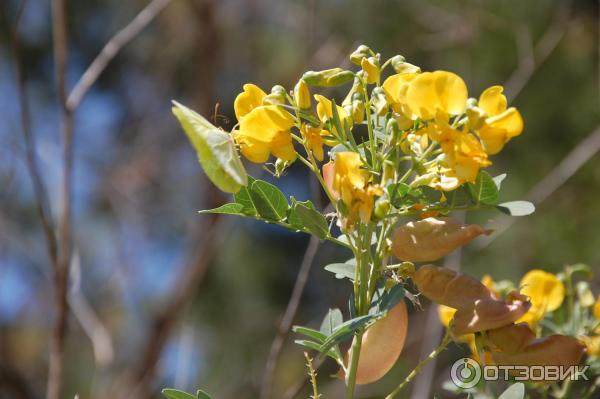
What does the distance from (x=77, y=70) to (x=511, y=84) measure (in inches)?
75.3

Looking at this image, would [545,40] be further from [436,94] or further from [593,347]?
[436,94]

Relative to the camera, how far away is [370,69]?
1.60ft

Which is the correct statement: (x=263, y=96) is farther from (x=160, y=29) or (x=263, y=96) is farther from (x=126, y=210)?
(x=160, y=29)

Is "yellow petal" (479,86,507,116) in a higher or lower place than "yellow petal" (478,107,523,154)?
higher

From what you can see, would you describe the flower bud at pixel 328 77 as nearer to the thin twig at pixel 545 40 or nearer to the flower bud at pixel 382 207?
the flower bud at pixel 382 207

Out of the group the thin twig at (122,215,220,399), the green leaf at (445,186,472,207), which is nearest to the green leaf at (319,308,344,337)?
the green leaf at (445,186,472,207)

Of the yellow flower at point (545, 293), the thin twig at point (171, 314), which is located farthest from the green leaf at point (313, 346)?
the thin twig at point (171, 314)

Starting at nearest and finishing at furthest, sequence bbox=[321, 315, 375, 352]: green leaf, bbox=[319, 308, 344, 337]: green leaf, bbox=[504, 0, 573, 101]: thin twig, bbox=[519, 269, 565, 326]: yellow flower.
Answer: bbox=[321, 315, 375, 352]: green leaf → bbox=[319, 308, 344, 337]: green leaf → bbox=[519, 269, 565, 326]: yellow flower → bbox=[504, 0, 573, 101]: thin twig

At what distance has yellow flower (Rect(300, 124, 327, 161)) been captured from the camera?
0.50m

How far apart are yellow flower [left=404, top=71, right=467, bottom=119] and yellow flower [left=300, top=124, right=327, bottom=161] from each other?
3.2 inches

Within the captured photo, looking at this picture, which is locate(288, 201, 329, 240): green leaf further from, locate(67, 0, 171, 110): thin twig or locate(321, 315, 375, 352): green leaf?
locate(67, 0, 171, 110): thin twig

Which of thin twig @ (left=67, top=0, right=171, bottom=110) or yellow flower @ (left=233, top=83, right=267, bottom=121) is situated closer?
yellow flower @ (left=233, top=83, right=267, bottom=121)

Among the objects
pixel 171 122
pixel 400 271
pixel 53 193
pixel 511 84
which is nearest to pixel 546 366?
pixel 400 271

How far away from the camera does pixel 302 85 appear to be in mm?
490
